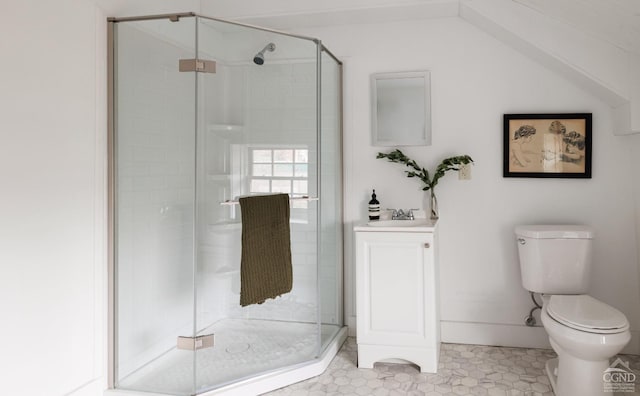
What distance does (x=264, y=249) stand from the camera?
252 centimetres

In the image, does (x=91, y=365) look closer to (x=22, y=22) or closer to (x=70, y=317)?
(x=70, y=317)

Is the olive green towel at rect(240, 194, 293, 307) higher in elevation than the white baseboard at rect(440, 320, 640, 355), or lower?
higher

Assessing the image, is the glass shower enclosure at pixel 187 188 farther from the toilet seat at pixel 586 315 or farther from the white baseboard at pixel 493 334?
the toilet seat at pixel 586 315

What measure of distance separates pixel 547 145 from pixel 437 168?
0.71 metres

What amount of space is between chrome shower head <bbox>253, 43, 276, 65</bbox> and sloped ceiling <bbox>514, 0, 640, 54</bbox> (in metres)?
1.52

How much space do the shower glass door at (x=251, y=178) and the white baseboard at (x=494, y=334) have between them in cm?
100

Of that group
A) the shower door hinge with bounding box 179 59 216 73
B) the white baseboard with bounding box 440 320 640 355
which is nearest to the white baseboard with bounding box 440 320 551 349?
the white baseboard with bounding box 440 320 640 355

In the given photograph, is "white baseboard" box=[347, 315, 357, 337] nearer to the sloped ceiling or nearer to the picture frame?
the picture frame

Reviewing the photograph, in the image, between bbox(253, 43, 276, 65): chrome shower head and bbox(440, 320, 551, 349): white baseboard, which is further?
bbox(440, 320, 551, 349): white baseboard

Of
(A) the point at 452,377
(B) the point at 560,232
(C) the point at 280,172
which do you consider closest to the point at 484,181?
(B) the point at 560,232

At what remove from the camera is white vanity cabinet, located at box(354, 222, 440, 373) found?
2695mm

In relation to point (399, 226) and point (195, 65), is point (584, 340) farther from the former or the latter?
point (195, 65)

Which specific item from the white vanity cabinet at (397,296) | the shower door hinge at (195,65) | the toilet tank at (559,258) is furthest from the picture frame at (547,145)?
the shower door hinge at (195,65)

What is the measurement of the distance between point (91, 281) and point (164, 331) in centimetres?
43
